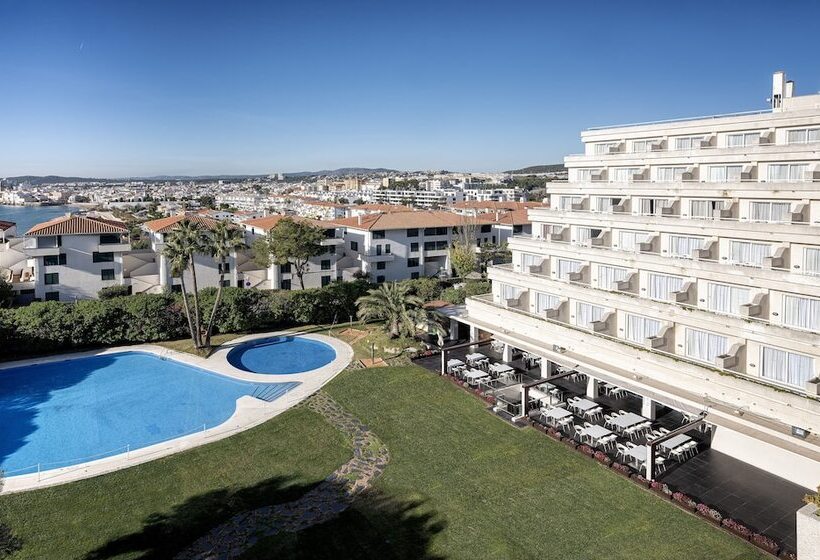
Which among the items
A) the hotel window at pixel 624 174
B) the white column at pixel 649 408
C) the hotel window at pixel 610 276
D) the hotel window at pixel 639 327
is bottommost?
the white column at pixel 649 408

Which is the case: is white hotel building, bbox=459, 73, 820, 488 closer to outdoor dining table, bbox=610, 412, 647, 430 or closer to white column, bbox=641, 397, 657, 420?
white column, bbox=641, 397, 657, 420

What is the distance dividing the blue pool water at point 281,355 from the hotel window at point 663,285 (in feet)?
75.3

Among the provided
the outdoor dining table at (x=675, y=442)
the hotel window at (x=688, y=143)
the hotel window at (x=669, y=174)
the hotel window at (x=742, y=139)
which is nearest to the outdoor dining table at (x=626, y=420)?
the outdoor dining table at (x=675, y=442)

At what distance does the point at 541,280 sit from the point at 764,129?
14448 mm

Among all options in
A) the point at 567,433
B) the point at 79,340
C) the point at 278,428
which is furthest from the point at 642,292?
the point at 79,340

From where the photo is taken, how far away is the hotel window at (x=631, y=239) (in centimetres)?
3140

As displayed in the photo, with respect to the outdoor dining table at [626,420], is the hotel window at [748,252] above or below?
above

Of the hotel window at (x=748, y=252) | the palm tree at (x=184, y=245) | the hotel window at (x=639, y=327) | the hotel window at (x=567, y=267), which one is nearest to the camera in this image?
the hotel window at (x=748, y=252)

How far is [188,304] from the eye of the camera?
154ft

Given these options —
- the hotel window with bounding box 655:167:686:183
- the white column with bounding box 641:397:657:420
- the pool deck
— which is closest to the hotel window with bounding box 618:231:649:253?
the hotel window with bounding box 655:167:686:183

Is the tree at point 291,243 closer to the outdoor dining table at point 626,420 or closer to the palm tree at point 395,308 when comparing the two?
the palm tree at point 395,308

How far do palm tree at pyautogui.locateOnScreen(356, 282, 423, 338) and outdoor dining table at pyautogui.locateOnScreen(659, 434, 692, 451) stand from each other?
2051 centimetres

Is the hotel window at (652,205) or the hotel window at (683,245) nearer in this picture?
the hotel window at (683,245)

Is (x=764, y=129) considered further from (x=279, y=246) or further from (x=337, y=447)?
(x=279, y=246)
